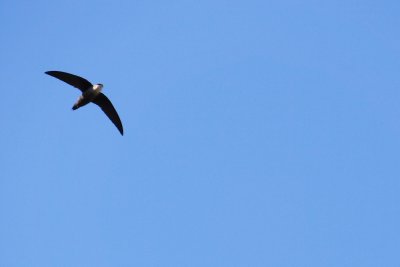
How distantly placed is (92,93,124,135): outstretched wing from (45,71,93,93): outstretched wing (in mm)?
727

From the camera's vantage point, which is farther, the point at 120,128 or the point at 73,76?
the point at 120,128

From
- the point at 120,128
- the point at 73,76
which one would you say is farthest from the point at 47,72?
the point at 120,128

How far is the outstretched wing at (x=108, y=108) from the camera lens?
31.2 metres

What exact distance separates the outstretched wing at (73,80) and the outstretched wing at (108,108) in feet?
2.38

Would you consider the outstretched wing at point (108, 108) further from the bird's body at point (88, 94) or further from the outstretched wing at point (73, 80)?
the outstretched wing at point (73, 80)

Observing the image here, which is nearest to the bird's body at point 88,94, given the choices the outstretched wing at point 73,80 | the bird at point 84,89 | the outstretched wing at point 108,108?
the bird at point 84,89

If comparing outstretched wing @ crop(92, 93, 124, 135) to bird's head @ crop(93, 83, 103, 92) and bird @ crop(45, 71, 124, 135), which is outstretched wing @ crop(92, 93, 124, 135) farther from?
bird's head @ crop(93, 83, 103, 92)

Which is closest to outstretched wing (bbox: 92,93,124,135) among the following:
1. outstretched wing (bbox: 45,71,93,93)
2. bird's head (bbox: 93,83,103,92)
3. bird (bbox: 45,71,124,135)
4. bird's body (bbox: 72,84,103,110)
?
bird (bbox: 45,71,124,135)

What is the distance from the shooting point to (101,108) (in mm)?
31656

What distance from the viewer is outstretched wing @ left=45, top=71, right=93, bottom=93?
30359mm

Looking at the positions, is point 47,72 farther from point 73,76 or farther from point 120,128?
point 120,128

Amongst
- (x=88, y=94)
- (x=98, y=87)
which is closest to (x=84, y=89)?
(x=88, y=94)

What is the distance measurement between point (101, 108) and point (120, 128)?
1.36 m

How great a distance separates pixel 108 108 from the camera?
31.7 meters
